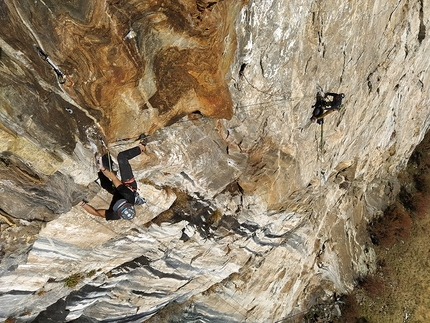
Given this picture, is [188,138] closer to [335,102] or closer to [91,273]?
[335,102]

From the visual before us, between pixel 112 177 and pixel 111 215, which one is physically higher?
pixel 112 177

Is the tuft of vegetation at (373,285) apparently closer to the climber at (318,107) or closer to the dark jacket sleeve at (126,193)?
the climber at (318,107)

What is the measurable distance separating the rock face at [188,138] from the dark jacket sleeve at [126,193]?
1.87ft

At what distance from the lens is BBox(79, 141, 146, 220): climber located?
6.82 m

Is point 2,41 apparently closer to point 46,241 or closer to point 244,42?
point 46,241

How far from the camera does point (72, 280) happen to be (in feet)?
29.6

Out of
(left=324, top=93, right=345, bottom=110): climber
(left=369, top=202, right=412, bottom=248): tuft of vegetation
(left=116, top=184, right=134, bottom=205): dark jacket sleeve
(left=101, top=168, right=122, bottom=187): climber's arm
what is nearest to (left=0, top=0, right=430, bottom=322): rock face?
(left=101, top=168, right=122, bottom=187): climber's arm

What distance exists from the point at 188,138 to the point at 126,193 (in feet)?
6.51

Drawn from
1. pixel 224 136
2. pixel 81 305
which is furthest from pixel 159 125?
pixel 81 305

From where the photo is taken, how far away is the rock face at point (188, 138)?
5527 mm

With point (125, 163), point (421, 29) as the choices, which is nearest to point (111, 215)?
point (125, 163)

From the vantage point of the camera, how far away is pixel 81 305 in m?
10.1

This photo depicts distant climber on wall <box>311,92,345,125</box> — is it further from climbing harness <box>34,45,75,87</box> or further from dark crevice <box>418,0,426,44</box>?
climbing harness <box>34,45,75,87</box>

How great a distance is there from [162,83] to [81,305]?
737cm
